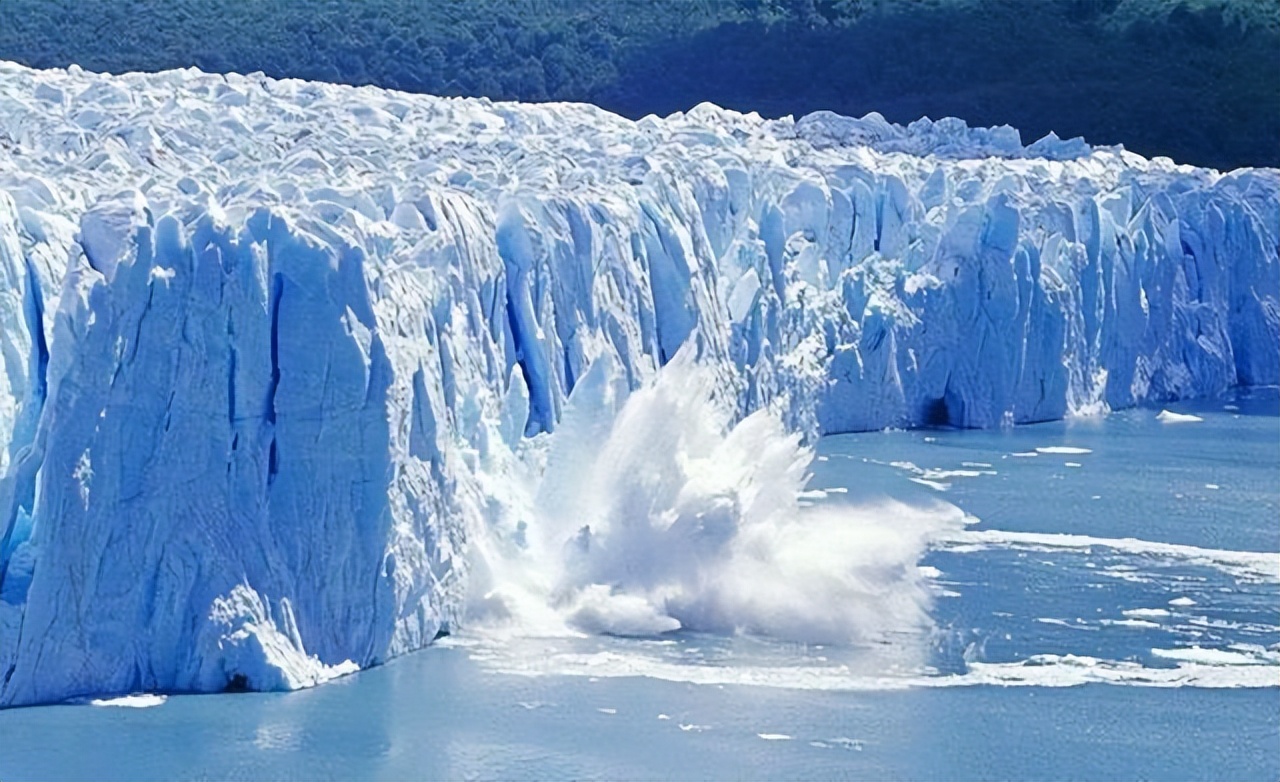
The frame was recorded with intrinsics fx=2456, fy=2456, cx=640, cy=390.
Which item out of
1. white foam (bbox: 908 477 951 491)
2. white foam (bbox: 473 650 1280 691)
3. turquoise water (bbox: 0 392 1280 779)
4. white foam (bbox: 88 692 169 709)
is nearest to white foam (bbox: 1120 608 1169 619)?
turquoise water (bbox: 0 392 1280 779)

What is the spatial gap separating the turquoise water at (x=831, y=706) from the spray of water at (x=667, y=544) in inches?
10.9

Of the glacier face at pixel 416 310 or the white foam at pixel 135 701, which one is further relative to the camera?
the glacier face at pixel 416 310

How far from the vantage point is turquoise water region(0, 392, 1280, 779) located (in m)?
9.45

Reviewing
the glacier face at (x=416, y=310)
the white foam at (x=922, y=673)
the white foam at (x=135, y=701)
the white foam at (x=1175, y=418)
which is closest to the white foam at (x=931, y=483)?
the glacier face at (x=416, y=310)

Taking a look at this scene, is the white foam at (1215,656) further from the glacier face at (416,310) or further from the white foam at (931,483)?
the white foam at (931,483)

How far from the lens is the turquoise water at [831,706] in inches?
372

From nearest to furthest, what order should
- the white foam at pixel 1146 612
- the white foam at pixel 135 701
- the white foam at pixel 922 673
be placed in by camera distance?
1. the white foam at pixel 135 701
2. the white foam at pixel 922 673
3. the white foam at pixel 1146 612

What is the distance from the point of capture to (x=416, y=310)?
11.8 m

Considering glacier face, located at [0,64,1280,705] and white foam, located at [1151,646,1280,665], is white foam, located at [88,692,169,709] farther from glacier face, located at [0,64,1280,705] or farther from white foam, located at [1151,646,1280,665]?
white foam, located at [1151,646,1280,665]

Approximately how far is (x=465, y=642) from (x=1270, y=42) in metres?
25.1

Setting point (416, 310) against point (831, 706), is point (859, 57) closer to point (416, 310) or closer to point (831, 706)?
point (416, 310)

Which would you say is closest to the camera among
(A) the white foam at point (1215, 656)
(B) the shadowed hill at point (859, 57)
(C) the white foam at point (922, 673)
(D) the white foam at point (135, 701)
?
(D) the white foam at point (135, 701)

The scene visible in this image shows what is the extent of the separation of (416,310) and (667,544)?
1.71 metres

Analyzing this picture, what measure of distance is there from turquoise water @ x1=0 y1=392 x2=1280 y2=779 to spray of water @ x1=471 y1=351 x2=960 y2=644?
28cm
